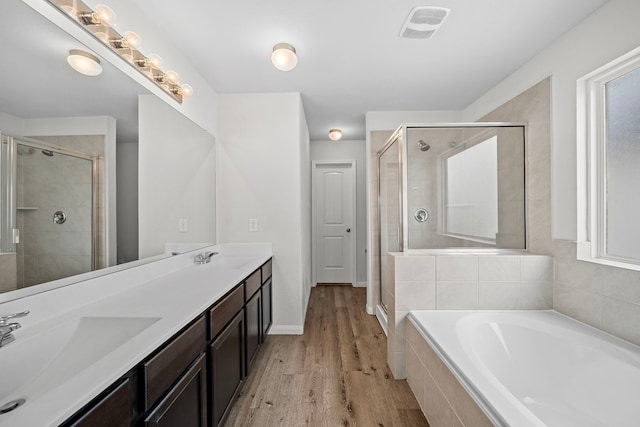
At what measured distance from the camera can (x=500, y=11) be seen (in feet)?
5.39

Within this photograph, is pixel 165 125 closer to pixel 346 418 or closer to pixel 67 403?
pixel 67 403

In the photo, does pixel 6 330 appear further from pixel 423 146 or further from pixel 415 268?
pixel 423 146

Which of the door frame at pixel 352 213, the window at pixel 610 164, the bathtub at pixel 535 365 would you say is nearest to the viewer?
the bathtub at pixel 535 365

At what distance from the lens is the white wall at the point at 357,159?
452 centimetres

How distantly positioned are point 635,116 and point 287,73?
2237 mm

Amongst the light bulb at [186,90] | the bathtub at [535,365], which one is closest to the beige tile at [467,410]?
the bathtub at [535,365]

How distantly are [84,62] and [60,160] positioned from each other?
1.57 feet

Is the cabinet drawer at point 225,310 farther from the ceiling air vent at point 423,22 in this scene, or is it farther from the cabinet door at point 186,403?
the ceiling air vent at point 423,22

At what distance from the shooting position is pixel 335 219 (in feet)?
15.1

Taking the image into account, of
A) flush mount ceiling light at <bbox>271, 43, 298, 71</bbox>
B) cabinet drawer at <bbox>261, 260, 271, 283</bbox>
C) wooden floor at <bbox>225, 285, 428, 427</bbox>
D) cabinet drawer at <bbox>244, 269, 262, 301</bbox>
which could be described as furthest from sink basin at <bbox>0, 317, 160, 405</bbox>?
flush mount ceiling light at <bbox>271, 43, 298, 71</bbox>

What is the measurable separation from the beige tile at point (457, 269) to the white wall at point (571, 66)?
590 millimetres

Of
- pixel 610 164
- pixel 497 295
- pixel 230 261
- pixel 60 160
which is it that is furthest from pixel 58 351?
pixel 610 164

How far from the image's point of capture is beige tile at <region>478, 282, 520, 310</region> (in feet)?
6.40

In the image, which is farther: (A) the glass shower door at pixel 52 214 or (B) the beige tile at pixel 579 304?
(B) the beige tile at pixel 579 304
